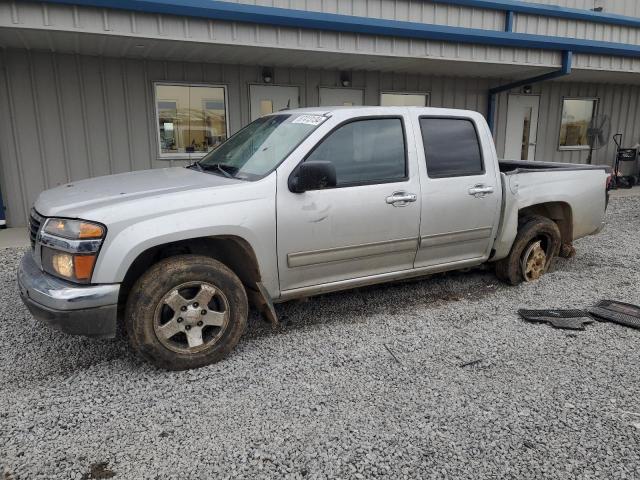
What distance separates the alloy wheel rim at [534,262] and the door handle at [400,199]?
6.08 ft

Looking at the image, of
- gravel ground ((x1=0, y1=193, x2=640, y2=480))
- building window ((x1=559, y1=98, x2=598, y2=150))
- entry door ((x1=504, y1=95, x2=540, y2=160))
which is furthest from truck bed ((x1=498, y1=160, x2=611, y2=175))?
building window ((x1=559, y1=98, x2=598, y2=150))

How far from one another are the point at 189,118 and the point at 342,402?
711 centimetres

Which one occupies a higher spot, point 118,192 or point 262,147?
point 262,147

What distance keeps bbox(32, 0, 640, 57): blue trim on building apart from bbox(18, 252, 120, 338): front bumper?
13.5 ft

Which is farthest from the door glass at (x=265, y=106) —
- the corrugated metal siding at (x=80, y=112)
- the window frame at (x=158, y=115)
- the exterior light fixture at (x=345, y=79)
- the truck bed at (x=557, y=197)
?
the truck bed at (x=557, y=197)

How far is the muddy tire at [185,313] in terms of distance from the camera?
3.09 metres

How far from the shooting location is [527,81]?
10391 millimetres

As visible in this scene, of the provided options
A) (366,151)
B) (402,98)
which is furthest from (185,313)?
(402,98)

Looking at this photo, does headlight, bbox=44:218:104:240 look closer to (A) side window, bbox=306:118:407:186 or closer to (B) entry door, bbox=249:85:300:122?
(A) side window, bbox=306:118:407:186

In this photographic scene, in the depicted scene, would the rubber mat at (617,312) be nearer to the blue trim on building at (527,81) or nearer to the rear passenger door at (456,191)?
the rear passenger door at (456,191)

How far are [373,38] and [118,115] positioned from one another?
443 cm

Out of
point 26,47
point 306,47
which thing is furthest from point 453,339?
point 26,47

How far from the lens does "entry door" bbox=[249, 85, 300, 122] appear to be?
9.05m

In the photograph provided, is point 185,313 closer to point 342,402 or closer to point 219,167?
point 342,402
